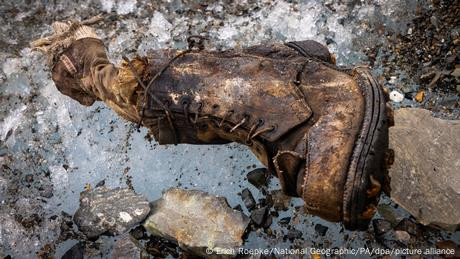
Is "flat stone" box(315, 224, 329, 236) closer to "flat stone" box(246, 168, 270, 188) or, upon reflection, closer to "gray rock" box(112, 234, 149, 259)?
"flat stone" box(246, 168, 270, 188)

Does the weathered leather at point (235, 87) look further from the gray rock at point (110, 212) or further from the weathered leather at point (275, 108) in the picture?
the gray rock at point (110, 212)

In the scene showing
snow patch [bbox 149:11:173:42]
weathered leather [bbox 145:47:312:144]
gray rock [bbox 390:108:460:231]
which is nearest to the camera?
weathered leather [bbox 145:47:312:144]

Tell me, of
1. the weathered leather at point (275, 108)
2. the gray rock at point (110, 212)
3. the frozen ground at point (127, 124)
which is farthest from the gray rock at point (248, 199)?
the gray rock at point (110, 212)

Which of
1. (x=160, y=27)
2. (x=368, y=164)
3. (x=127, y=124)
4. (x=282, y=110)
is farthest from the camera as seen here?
(x=160, y=27)

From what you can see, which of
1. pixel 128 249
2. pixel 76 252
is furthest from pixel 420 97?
pixel 76 252

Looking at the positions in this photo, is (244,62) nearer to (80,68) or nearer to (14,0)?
(80,68)

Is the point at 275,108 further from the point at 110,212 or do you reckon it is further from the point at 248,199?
the point at 110,212

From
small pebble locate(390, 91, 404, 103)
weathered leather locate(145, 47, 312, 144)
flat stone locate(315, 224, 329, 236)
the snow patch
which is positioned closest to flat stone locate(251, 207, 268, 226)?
flat stone locate(315, 224, 329, 236)
